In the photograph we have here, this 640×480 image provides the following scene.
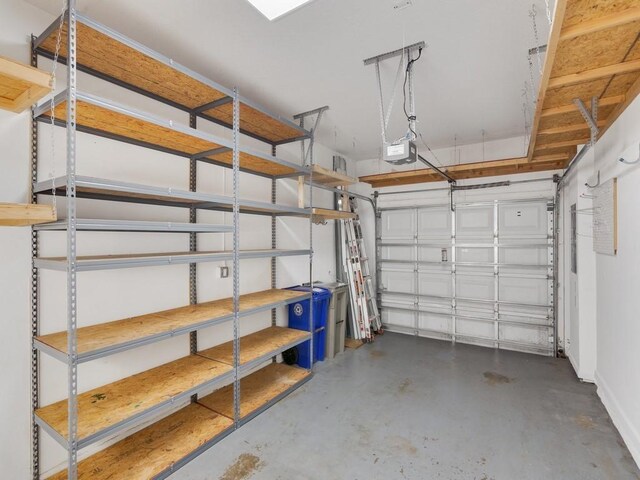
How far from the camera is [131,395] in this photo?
2.19 meters

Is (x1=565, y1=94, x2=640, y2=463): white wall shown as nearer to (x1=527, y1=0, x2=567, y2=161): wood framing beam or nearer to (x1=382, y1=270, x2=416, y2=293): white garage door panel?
(x1=527, y1=0, x2=567, y2=161): wood framing beam

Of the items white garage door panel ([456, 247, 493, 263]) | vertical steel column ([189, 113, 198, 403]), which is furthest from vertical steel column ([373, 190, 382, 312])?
vertical steel column ([189, 113, 198, 403])

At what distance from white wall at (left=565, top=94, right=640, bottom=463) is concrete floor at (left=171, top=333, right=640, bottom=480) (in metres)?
0.25

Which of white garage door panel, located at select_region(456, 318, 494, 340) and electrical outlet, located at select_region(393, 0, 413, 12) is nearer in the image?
electrical outlet, located at select_region(393, 0, 413, 12)

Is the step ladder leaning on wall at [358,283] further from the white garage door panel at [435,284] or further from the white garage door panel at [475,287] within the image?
the white garage door panel at [475,287]

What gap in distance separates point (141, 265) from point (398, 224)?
14.7 ft

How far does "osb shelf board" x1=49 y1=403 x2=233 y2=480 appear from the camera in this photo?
6.84 feet

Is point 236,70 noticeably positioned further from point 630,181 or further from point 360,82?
point 630,181

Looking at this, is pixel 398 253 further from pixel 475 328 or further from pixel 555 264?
pixel 555 264

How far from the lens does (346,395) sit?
3.26 m

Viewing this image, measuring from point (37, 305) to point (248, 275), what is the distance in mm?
1919

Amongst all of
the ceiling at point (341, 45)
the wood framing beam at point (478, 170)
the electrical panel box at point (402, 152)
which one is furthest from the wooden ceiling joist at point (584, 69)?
the electrical panel box at point (402, 152)

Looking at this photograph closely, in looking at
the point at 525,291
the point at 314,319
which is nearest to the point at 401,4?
the point at 314,319

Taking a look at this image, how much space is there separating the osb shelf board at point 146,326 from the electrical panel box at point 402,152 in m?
1.81
